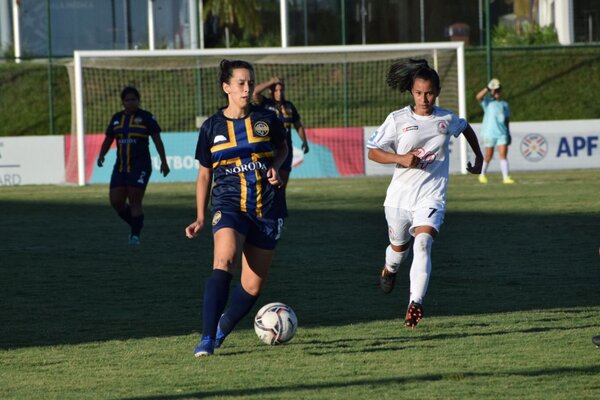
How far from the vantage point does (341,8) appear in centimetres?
3384

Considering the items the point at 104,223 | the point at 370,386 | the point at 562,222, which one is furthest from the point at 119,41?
the point at 370,386

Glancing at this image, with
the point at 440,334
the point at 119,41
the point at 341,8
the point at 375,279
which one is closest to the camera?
the point at 440,334

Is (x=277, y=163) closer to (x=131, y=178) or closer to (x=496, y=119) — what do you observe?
(x=131, y=178)

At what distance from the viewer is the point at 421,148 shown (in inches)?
328

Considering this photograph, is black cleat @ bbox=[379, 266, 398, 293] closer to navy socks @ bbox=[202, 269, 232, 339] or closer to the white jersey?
the white jersey

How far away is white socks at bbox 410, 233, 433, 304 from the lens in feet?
25.7

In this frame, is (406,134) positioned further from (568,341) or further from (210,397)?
(210,397)

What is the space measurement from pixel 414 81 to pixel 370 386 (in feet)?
9.09

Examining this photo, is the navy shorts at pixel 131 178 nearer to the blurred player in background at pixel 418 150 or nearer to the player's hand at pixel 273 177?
the blurred player in background at pixel 418 150

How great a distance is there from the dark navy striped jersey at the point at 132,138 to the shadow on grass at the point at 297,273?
0.96 meters

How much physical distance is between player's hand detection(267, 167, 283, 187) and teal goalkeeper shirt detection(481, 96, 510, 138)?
54.8 feet

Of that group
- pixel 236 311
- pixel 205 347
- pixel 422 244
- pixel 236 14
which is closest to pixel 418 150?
pixel 422 244

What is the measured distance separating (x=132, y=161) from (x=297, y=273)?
389cm

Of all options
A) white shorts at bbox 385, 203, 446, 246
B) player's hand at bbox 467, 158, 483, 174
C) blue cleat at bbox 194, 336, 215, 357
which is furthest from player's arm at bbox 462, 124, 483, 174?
blue cleat at bbox 194, 336, 215, 357
